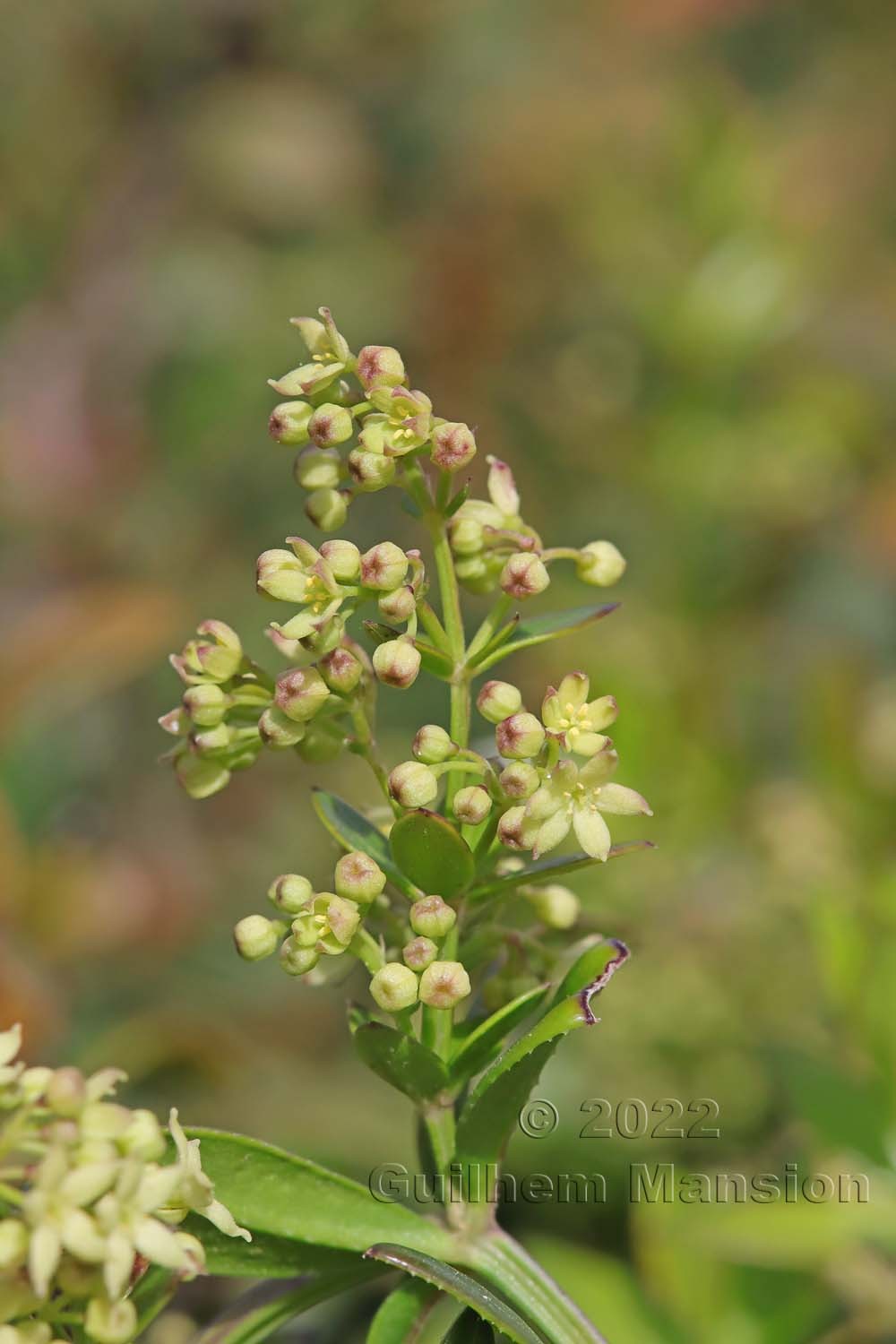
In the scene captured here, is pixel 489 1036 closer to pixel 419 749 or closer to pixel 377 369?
pixel 419 749

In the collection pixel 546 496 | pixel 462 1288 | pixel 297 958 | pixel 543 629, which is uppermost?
pixel 543 629

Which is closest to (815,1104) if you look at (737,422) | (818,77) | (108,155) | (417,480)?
(417,480)

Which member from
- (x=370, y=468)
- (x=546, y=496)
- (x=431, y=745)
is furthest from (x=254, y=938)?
(x=546, y=496)

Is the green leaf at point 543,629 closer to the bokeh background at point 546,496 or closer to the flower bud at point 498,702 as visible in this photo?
the flower bud at point 498,702

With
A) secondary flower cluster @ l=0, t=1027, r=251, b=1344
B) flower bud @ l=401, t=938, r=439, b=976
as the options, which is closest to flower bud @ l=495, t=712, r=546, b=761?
flower bud @ l=401, t=938, r=439, b=976

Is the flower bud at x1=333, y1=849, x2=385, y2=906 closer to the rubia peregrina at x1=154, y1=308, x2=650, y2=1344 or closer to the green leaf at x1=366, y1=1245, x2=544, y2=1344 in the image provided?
the rubia peregrina at x1=154, y1=308, x2=650, y2=1344

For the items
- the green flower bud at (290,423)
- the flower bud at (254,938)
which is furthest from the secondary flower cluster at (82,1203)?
the green flower bud at (290,423)
